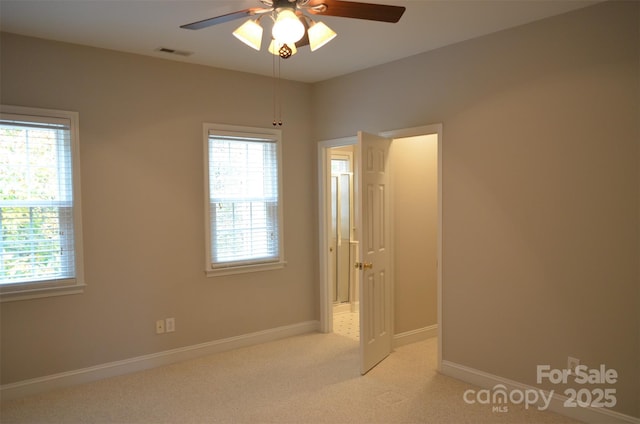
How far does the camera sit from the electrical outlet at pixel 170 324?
419 cm

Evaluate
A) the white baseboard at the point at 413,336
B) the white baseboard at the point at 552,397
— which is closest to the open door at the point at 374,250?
the white baseboard at the point at 413,336

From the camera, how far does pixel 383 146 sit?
4.18 m

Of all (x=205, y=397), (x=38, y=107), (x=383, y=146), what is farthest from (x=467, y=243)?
(x=38, y=107)

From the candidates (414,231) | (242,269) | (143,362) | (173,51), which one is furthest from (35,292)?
(414,231)

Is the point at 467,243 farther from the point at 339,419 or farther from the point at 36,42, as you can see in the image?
the point at 36,42

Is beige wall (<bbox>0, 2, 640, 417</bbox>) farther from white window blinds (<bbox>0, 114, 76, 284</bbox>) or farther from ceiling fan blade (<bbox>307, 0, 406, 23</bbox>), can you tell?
ceiling fan blade (<bbox>307, 0, 406, 23</bbox>)

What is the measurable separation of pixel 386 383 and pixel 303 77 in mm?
3044

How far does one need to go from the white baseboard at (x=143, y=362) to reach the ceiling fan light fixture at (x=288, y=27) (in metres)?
3.11

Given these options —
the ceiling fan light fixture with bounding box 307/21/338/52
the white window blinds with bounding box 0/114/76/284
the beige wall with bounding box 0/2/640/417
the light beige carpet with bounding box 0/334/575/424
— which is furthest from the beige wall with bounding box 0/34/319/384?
the ceiling fan light fixture with bounding box 307/21/338/52

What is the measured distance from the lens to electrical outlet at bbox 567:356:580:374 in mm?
3096

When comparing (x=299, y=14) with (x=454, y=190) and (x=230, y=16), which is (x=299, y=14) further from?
(x=454, y=190)

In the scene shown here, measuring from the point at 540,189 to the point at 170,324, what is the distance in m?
3.25

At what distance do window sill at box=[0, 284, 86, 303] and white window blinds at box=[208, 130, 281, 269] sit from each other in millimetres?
1188

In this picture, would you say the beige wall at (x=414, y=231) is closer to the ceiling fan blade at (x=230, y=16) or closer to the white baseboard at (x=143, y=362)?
the white baseboard at (x=143, y=362)
